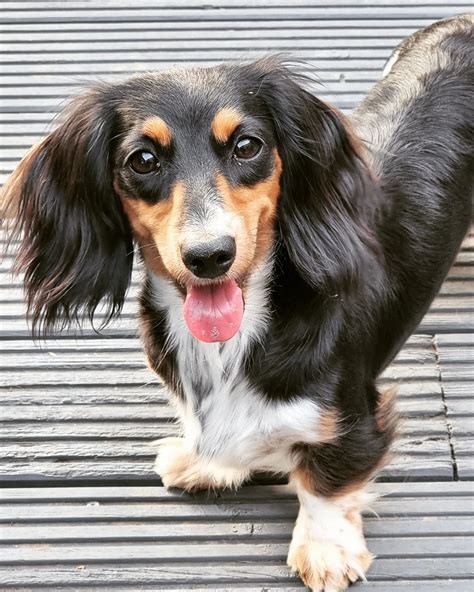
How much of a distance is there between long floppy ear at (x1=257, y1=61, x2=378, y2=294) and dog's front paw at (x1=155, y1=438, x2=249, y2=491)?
0.70 metres

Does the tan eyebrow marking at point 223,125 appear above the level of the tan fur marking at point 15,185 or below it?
above

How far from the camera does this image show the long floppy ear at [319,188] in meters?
2.11

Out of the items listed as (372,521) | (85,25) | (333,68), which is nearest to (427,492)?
(372,521)

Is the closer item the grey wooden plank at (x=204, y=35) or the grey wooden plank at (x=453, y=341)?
the grey wooden plank at (x=453, y=341)

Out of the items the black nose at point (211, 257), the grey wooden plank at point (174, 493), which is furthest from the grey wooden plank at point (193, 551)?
the black nose at point (211, 257)

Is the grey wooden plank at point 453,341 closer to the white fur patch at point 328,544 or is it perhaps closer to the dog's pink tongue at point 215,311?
the white fur patch at point 328,544

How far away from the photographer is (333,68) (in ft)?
12.8

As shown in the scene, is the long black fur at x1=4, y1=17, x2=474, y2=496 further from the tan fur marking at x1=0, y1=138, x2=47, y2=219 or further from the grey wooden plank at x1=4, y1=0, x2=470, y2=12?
the grey wooden plank at x1=4, y1=0, x2=470, y2=12

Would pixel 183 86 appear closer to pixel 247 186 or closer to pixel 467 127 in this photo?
pixel 247 186

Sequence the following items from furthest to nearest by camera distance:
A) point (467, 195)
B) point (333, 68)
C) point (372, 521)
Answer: point (333, 68) → point (467, 195) → point (372, 521)

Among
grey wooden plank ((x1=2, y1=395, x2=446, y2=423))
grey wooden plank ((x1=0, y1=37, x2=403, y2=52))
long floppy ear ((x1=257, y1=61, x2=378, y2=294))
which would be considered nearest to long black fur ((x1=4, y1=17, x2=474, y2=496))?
long floppy ear ((x1=257, y1=61, x2=378, y2=294))

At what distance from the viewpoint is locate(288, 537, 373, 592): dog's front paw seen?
239 cm

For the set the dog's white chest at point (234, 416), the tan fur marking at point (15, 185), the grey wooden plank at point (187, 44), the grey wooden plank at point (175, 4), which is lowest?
the dog's white chest at point (234, 416)

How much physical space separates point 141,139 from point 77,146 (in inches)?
7.5
